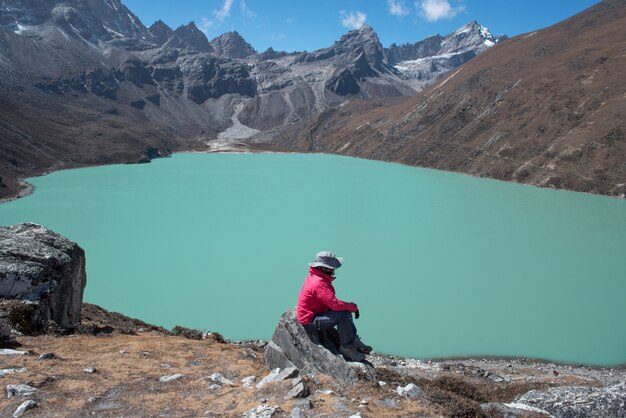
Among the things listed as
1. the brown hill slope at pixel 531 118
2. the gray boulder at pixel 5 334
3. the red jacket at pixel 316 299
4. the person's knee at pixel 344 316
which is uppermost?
the brown hill slope at pixel 531 118

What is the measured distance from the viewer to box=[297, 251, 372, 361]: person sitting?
9.14 metres

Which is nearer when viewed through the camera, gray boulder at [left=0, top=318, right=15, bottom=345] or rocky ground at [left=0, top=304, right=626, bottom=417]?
rocky ground at [left=0, top=304, right=626, bottom=417]

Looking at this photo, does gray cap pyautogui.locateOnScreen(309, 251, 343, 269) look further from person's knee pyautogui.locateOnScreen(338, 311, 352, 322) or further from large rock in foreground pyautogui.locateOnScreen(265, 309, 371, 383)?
large rock in foreground pyautogui.locateOnScreen(265, 309, 371, 383)

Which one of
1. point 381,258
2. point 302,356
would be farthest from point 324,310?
point 381,258

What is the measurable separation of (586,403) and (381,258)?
1029 inches

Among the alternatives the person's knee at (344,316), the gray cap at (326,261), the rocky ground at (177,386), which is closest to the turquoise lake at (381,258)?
the rocky ground at (177,386)

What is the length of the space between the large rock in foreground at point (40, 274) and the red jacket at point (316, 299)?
765 cm

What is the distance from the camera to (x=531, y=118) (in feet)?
290

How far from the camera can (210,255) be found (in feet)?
117

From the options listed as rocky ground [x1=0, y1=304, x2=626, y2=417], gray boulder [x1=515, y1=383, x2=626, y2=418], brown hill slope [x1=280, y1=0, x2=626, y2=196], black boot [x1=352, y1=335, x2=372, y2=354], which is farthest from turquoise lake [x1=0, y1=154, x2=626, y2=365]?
black boot [x1=352, y1=335, x2=372, y2=354]

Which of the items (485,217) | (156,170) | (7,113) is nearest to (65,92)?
(7,113)

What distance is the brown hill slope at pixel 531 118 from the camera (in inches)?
2835

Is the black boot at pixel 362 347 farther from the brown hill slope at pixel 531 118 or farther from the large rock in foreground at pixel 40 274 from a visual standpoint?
the brown hill slope at pixel 531 118

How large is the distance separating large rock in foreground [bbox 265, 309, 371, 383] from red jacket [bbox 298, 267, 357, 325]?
1.02ft
